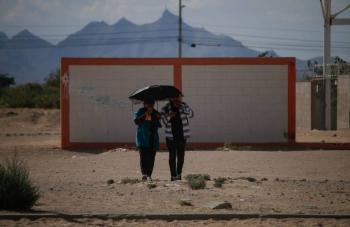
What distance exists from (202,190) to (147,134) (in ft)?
6.84

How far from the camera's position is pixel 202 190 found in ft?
39.2

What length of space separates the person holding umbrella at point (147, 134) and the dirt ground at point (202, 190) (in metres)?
0.45

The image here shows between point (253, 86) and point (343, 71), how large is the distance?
11.3 m

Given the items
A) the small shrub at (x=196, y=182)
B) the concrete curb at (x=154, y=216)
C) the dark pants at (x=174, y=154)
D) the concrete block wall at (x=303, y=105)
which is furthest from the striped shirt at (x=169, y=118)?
the concrete block wall at (x=303, y=105)

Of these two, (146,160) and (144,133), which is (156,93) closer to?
(144,133)

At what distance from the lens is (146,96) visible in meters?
13.5

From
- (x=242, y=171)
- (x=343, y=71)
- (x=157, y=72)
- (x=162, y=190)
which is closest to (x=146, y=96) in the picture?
(x=162, y=190)

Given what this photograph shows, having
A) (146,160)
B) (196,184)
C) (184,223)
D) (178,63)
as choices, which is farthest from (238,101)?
(184,223)

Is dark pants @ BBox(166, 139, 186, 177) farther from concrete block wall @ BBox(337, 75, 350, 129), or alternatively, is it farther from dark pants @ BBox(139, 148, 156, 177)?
concrete block wall @ BBox(337, 75, 350, 129)

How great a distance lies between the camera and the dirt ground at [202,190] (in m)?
9.98

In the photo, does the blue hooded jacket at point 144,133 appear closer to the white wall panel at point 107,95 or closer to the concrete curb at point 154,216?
the concrete curb at point 154,216

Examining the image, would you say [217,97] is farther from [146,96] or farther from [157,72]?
[146,96]

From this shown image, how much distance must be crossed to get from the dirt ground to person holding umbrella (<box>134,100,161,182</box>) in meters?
0.45

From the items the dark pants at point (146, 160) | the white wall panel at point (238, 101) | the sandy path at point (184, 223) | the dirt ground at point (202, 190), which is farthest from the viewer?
the white wall panel at point (238, 101)
